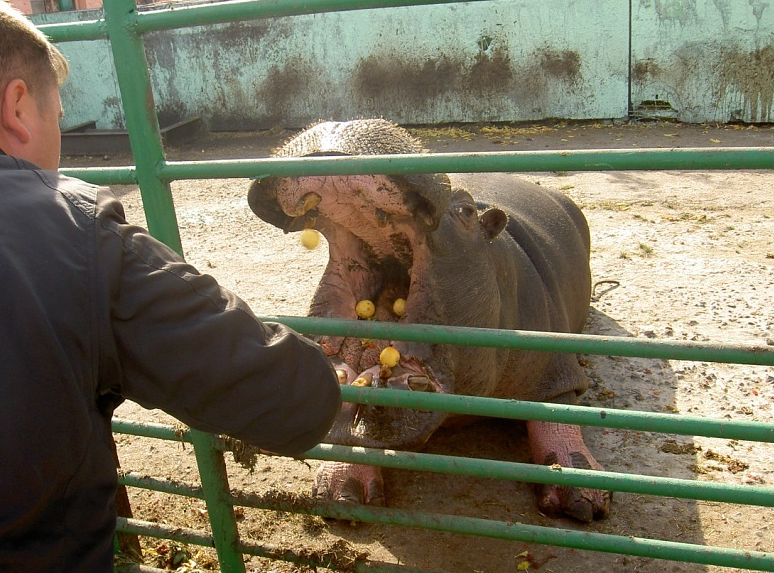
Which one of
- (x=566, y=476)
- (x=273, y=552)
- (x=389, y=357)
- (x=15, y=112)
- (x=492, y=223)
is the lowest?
(x=273, y=552)

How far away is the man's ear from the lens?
144 centimetres

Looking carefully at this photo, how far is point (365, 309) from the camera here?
2914mm

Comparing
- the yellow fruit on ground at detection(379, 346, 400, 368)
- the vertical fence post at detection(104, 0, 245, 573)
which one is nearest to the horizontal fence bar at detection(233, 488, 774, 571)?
the vertical fence post at detection(104, 0, 245, 573)

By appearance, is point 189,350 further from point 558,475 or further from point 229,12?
point 558,475

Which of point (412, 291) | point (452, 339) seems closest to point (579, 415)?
point (452, 339)

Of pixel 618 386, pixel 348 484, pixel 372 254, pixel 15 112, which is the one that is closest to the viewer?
pixel 15 112

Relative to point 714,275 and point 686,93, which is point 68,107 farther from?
point 714,275

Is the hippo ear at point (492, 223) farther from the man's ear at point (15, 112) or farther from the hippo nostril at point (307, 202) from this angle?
the man's ear at point (15, 112)

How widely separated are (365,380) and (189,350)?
4.19 ft

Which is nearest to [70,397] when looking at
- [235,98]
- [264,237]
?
[264,237]

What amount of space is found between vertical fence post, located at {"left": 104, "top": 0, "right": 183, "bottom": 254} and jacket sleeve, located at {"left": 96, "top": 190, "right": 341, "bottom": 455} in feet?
2.40

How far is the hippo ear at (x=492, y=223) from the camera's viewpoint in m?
3.32

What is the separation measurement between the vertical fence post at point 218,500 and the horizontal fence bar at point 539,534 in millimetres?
59

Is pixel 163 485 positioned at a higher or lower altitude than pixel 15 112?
lower
